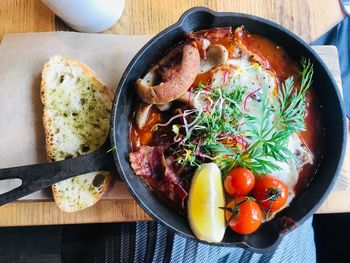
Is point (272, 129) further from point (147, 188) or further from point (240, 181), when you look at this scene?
point (147, 188)

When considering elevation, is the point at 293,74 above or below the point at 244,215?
above

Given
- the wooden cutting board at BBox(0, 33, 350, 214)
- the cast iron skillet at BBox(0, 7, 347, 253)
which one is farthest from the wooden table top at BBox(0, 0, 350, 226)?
the cast iron skillet at BBox(0, 7, 347, 253)

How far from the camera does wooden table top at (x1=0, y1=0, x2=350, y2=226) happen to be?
1.74 metres

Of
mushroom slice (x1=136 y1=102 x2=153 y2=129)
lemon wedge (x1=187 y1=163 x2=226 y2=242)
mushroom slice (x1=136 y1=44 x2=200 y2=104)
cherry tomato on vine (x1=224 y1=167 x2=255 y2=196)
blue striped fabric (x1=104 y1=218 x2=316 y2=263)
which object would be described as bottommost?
blue striped fabric (x1=104 y1=218 x2=316 y2=263)

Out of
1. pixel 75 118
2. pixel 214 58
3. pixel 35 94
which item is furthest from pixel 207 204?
pixel 35 94

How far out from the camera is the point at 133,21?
184cm

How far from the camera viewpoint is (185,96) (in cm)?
155

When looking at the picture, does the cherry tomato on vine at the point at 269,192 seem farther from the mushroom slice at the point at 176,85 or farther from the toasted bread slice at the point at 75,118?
the toasted bread slice at the point at 75,118

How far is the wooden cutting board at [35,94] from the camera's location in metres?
1.71

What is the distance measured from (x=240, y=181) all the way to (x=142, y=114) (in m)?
0.40

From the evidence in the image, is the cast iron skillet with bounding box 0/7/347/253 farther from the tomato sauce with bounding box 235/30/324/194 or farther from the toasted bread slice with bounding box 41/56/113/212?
the toasted bread slice with bounding box 41/56/113/212

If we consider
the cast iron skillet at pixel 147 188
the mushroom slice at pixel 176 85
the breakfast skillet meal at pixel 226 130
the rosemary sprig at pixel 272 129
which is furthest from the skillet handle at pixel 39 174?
the rosemary sprig at pixel 272 129

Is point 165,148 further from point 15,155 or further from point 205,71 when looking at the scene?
point 15,155

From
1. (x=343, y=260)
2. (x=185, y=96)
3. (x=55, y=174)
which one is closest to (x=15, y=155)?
(x=55, y=174)
